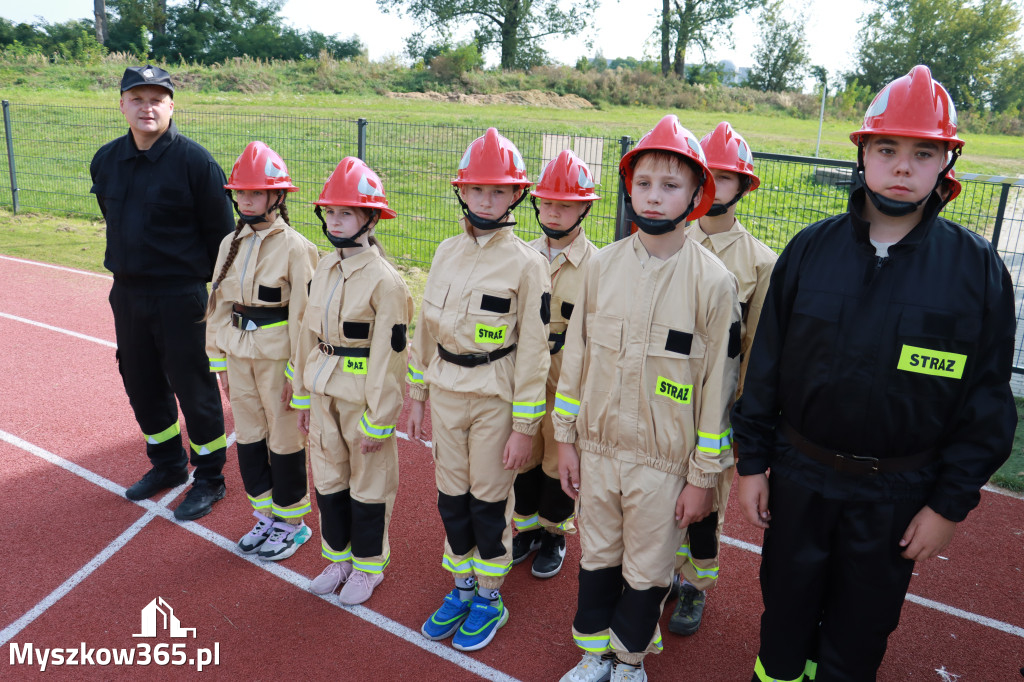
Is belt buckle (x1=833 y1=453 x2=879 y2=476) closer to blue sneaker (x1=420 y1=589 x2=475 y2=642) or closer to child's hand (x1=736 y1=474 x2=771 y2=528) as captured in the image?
child's hand (x1=736 y1=474 x2=771 y2=528)

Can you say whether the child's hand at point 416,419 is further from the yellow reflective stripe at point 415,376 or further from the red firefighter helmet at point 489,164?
the red firefighter helmet at point 489,164

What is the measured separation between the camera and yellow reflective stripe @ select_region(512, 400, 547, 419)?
356cm

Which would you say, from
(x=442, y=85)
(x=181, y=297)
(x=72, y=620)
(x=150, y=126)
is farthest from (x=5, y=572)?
(x=442, y=85)

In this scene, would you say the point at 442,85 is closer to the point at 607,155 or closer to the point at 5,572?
the point at 607,155

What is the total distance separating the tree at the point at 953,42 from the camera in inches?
1988

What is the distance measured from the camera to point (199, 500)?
500 cm

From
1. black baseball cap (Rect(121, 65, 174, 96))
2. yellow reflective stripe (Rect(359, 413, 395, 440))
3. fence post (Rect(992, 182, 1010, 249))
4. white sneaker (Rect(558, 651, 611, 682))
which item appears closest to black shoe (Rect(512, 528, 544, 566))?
white sneaker (Rect(558, 651, 611, 682))

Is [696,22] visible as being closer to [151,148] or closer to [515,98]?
[515,98]

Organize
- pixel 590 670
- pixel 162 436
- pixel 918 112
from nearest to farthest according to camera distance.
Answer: pixel 918 112 → pixel 590 670 → pixel 162 436

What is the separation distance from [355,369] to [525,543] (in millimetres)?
1618

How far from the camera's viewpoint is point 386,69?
124 ft

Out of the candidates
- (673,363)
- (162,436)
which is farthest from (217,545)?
(673,363)

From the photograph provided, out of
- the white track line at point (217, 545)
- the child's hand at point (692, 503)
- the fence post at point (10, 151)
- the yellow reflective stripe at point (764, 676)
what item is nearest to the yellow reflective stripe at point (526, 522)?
the white track line at point (217, 545)

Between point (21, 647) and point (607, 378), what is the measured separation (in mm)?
3283
